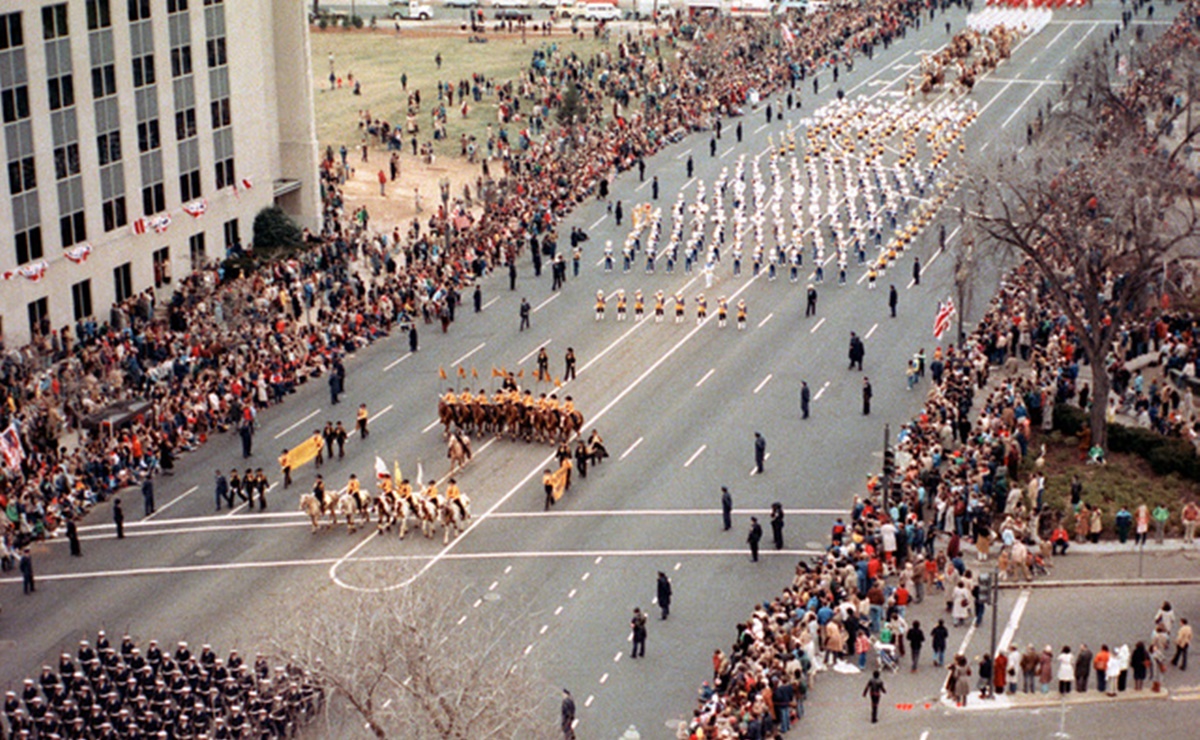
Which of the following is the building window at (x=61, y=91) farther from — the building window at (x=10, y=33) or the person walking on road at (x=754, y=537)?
the person walking on road at (x=754, y=537)

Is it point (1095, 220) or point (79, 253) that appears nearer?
point (1095, 220)

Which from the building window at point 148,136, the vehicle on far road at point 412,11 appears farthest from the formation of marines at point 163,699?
the vehicle on far road at point 412,11

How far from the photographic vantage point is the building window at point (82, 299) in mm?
84312

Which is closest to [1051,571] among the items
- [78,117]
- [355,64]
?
[78,117]

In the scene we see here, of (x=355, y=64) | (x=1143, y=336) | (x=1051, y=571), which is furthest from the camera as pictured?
(x=355, y=64)

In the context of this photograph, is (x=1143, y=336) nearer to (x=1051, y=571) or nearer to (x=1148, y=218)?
(x=1148, y=218)

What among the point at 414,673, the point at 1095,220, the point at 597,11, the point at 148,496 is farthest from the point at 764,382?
the point at 597,11

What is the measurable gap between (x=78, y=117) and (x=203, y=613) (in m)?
30.1

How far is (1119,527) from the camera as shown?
61688 millimetres

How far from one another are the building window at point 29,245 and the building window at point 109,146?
529 cm

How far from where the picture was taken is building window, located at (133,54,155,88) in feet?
289

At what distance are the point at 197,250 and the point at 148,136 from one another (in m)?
6.08

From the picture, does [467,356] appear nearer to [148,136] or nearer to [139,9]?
[148,136]

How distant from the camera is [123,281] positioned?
8769 centimetres
